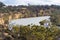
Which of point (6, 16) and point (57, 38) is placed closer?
point (57, 38)

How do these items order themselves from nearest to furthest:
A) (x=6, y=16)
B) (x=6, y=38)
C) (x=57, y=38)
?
(x=57, y=38) → (x=6, y=38) → (x=6, y=16)

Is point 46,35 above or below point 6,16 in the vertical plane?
above

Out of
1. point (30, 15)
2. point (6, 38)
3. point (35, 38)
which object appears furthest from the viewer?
point (30, 15)

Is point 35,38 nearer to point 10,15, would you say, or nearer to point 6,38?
point 6,38

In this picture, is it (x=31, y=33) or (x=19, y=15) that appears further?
(x=19, y=15)

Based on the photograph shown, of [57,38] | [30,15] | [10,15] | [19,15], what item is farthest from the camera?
[30,15]

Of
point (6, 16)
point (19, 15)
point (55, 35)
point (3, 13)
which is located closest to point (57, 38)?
point (55, 35)

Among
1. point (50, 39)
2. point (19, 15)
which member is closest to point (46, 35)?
point (50, 39)

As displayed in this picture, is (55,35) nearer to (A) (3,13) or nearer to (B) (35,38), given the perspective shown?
(B) (35,38)

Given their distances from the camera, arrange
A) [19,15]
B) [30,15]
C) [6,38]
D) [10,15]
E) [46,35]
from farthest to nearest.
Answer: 1. [30,15]
2. [19,15]
3. [10,15]
4. [6,38]
5. [46,35]
